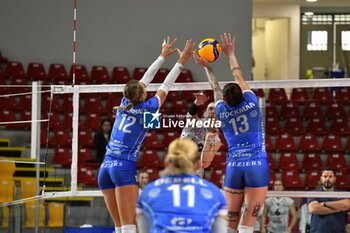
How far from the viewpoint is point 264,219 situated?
13914mm

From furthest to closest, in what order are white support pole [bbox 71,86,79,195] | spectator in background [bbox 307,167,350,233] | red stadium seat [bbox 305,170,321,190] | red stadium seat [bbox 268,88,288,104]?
red stadium seat [bbox 268,88,288,104] < red stadium seat [bbox 305,170,321,190] < white support pole [bbox 71,86,79,195] < spectator in background [bbox 307,167,350,233]

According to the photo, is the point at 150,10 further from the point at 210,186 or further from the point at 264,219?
the point at 210,186

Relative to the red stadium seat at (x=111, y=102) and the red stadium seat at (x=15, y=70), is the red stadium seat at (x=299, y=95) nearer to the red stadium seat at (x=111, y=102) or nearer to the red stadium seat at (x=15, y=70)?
the red stadium seat at (x=111, y=102)

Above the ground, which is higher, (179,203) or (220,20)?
(220,20)

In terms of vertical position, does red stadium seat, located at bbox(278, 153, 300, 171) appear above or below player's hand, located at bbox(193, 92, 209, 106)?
below

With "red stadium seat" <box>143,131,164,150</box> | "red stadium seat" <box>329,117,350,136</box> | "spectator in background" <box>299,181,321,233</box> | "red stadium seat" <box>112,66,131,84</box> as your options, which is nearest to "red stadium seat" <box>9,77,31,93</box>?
"red stadium seat" <box>112,66,131,84</box>

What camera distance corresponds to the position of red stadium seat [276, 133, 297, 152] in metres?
14.6

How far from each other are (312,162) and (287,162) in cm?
60

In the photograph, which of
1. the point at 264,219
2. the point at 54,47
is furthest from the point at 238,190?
the point at 54,47

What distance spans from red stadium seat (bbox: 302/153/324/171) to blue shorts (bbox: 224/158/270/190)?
565cm

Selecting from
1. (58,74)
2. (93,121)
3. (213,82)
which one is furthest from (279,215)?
(58,74)

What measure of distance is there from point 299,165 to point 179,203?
31.6ft

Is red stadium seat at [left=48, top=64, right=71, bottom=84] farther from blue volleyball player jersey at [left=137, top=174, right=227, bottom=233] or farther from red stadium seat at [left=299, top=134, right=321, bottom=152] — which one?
blue volleyball player jersey at [left=137, top=174, right=227, bottom=233]

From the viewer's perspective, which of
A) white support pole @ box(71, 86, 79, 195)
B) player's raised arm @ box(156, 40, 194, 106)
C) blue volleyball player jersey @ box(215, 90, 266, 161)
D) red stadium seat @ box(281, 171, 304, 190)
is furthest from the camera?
red stadium seat @ box(281, 171, 304, 190)
